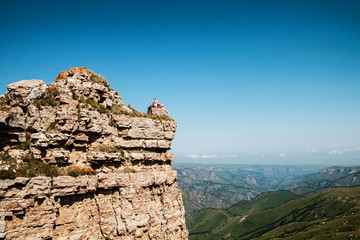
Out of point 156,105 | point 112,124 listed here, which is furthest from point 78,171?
point 156,105

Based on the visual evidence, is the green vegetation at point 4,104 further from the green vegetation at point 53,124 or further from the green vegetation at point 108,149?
the green vegetation at point 108,149

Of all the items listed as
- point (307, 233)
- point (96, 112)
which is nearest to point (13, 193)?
point (96, 112)

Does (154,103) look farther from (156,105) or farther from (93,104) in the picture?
(93,104)

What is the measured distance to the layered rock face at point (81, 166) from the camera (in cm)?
1872

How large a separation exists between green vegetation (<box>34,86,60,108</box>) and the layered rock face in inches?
3.5

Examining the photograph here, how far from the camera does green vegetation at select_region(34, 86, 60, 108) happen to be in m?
21.6

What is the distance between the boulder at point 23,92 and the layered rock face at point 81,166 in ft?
0.27

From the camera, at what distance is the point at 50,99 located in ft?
73.6

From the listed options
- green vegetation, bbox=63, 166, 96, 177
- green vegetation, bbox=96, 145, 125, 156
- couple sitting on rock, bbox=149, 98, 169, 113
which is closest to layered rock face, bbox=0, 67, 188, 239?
green vegetation, bbox=63, 166, 96, 177

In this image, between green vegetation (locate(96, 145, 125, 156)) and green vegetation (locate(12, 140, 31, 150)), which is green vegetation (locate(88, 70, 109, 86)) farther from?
green vegetation (locate(12, 140, 31, 150))

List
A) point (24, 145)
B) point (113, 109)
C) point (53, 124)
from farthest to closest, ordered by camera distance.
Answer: point (113, 109) < point (53, 124) < point (24, 145)

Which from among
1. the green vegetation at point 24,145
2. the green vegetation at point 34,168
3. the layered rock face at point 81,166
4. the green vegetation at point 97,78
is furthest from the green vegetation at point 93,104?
the green vegetation at point 34,168

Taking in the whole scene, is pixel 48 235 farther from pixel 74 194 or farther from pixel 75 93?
pixel 75 93

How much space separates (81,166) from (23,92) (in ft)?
29.7
